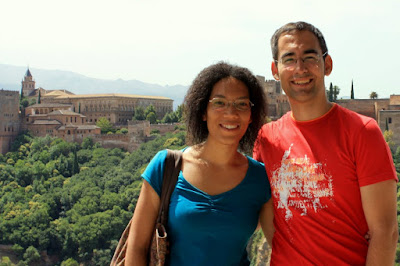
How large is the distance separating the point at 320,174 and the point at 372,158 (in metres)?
0.29

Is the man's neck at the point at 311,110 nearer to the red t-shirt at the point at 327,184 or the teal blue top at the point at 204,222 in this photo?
the red t-shirt at the point at 327,184

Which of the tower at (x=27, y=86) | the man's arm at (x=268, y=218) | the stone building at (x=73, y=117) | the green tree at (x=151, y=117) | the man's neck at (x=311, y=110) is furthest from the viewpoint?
the tower at (x=27, y=86)

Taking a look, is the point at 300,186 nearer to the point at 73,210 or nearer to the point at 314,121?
the point at 314,121

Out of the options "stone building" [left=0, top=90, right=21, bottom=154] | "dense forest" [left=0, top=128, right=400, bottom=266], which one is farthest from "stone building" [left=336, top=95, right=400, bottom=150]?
"stone building" [left=0, top=90, right=21, bottom=154]

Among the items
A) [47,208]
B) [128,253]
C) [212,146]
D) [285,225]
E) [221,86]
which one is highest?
[221,86]

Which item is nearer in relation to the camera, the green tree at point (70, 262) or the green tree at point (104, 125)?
the green tree at point (70, 262)

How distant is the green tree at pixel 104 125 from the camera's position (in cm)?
4479

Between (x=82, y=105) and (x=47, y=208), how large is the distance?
65.3 feet

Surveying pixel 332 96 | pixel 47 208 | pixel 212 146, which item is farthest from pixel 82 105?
pixel 212 146

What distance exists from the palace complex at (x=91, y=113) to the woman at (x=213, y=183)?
25864 mm

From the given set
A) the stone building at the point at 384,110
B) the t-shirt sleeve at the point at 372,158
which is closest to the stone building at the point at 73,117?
the stone building at the point at 384,110

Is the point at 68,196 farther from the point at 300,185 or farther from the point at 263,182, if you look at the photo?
the point at 300,185

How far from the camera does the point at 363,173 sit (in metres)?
2.49

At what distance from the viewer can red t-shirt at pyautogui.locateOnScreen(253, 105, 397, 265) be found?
250 cm
